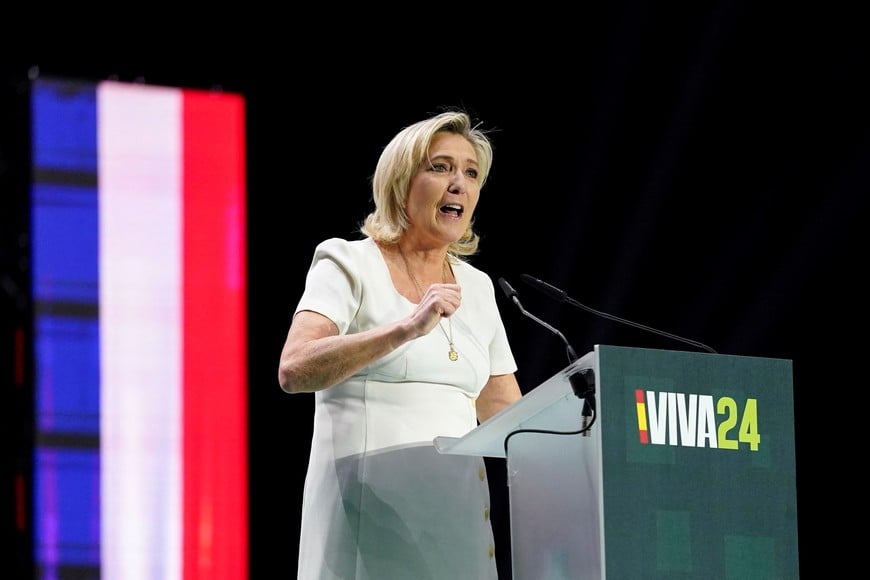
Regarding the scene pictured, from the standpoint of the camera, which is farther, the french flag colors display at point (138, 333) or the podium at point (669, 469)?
the french flag colors display at point (138, 333)

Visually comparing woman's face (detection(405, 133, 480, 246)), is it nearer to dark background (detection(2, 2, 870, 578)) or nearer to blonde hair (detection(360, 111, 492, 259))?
blonde hair (detection(360, 111, 492, 259))

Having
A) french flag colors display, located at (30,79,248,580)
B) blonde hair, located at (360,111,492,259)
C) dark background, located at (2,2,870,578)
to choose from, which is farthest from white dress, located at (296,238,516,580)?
dark background, located at (2,2,870,578)

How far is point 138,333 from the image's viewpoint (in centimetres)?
398

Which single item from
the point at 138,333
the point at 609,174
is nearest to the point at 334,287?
the point at 138,333

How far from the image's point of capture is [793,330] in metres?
4.05

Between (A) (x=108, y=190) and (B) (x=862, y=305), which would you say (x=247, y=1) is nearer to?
(A) (x=108, y=190)

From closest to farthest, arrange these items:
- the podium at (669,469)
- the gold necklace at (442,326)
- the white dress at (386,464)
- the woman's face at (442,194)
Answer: the podium at (669,469) < the white dress at (386,464) < the gold necklace at (442,326) < the woman's face at (442,194)

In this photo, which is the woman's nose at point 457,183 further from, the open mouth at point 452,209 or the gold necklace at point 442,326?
the gold necklace at point 442,326

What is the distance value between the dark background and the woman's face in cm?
194

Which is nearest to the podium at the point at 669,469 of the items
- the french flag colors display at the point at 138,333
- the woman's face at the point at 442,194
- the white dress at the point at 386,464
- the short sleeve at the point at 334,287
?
the white dress at the point at 386,464

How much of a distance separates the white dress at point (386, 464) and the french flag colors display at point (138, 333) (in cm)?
184

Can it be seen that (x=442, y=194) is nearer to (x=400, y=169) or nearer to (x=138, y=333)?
(x=400, y=169)

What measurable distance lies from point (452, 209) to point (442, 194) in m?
0.04

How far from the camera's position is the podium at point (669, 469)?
168 centimetres
